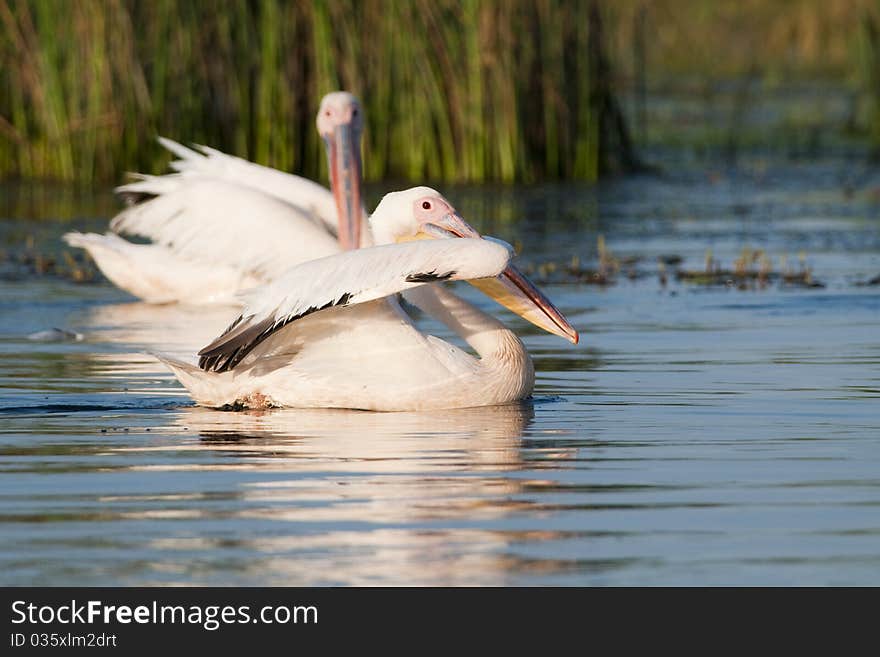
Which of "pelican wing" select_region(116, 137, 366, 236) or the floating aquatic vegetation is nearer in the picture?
"pelican wing" select_region(116, 137, 366, 236)

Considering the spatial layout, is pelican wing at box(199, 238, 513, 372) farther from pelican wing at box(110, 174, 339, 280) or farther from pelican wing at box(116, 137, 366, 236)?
pelican wing at box(116, 137, 366, 236)

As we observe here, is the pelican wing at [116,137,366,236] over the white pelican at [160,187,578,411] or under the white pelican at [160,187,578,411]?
over

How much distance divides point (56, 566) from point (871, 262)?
863 centimetres

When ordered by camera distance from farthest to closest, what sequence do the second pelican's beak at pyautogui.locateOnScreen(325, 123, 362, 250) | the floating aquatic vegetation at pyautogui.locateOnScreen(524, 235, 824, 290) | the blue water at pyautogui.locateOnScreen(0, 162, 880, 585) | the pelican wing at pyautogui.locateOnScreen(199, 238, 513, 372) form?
the floating aquatic vegetation at pyautogui.locateOnScreen(524, 235, 824, 290), the second pelican's beak at pyautogui.locateOnScreen(325, 123, 362, 250), the pelican wing at pyautogui.locateOnScreen(199, 238, 513, 372), the blue water at pyautogui.locateOnScreen(0, 162, 880, 585)

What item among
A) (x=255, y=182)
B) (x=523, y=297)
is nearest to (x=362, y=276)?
(x=523, y=297)

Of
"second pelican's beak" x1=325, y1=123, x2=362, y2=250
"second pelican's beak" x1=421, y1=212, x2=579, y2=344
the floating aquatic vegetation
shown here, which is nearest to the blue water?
"second pelican's beak" x1=421, y1=212, x2=579, y2=344

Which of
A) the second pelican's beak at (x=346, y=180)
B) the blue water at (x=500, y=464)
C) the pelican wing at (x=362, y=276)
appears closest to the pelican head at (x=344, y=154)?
the second pelican's beak at (x=346, y=180)

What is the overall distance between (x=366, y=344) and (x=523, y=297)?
2.50 ft

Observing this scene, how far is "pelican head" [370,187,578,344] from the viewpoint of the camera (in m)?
7.53

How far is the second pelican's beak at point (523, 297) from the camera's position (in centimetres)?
750

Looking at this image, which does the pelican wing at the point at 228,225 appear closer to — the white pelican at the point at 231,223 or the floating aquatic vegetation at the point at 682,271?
the white pelican at the point at 231,223

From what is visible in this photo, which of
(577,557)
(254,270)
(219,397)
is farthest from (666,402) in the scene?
(254,270)

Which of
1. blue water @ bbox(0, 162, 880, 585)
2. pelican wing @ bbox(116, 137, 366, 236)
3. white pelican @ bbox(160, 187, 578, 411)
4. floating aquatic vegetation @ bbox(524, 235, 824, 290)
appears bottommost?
floating aquatic vegetation @ bbox(524, 235, 824, 290)
